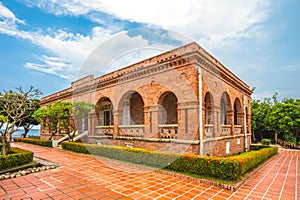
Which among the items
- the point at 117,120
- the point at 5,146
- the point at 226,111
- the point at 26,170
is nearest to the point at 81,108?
the point at 117,120

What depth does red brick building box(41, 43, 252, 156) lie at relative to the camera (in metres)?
9.61

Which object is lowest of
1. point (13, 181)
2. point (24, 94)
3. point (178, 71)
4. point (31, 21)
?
point (13, 181)

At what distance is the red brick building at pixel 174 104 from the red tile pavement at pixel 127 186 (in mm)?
2878

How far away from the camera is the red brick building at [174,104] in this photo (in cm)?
961

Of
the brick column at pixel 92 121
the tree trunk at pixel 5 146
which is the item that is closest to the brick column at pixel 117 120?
the brick column at pixel 92 121

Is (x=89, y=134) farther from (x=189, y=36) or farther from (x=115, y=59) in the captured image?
(x=189, y=36)

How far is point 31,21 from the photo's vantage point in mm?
9672

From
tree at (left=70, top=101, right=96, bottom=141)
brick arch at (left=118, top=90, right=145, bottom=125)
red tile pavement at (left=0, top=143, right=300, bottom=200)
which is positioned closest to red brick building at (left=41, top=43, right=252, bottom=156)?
brick arch at (left=118, top=90, right=145, bottom=125)

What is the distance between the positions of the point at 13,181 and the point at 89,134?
9384 millimetres

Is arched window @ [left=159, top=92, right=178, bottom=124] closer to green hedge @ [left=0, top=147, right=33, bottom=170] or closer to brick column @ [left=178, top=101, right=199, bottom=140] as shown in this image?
brick column @ [left=178, top=101, right=199, bottom=140]

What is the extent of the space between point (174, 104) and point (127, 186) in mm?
7304

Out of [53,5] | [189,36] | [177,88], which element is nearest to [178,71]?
[177,88]

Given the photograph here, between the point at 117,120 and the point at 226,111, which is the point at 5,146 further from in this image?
the point at 226,111

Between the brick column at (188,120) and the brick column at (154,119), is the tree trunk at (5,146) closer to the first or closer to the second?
the brick column at (154,119)
